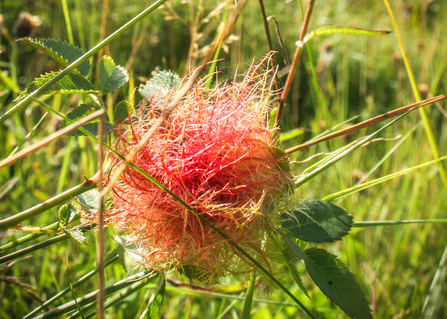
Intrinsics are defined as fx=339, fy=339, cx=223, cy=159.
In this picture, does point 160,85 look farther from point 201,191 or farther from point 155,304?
point 155,304

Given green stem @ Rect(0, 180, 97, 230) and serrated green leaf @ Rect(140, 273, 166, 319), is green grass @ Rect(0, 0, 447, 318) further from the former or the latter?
serrated green leaf @ Rect(140, 273, 166, 319)

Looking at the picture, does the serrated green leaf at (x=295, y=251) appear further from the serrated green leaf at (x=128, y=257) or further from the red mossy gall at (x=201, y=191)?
the serrated green leaf at (x=128, y=257)

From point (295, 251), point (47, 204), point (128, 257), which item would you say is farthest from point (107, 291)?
point (295, 251)

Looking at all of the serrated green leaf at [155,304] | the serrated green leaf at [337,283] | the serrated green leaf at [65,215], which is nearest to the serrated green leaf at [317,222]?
the serrated green leaf at [337,283]

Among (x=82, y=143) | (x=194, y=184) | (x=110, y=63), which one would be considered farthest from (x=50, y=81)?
(x=82, y=143)

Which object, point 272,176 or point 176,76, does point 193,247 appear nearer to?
point 272,176

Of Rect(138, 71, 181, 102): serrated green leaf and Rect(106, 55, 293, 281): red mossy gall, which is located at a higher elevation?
Rect(138, 71, 181, 102): serrated green leaf

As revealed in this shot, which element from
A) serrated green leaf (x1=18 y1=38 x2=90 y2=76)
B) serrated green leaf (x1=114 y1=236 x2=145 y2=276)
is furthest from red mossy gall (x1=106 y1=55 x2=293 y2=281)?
serrated green leaf (x1=18 y1=38 x2=90 y2=76)
